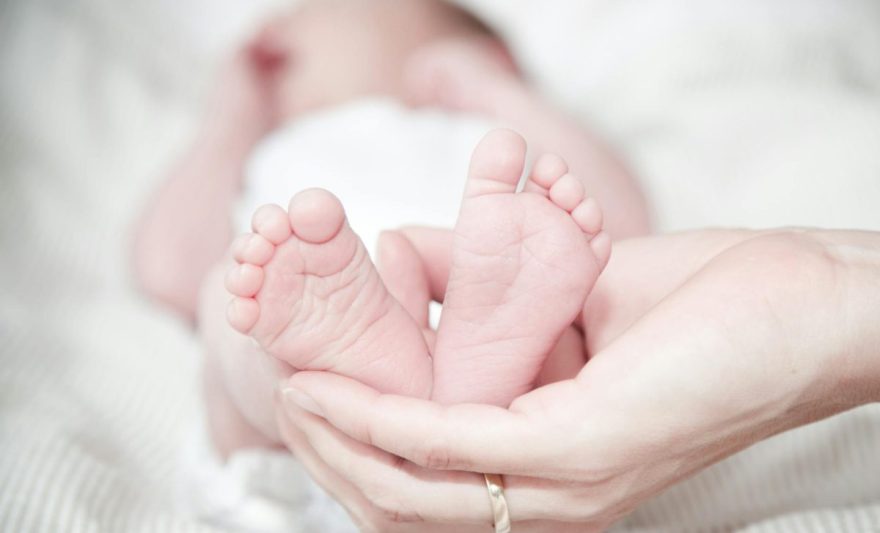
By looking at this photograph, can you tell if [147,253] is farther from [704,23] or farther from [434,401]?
[704,23]

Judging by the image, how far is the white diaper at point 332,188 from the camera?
34.0 inches

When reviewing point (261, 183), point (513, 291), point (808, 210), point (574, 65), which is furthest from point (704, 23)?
point (513, 291)

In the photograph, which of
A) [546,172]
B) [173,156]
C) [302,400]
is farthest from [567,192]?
[173,156]

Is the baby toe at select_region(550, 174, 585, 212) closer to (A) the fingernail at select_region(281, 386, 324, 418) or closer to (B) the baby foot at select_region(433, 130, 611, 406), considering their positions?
(B) the baby foot at select_region(433, 130, 611, 406)

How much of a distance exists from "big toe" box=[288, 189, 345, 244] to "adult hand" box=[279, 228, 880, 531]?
0.13 m

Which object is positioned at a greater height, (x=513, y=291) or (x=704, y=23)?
(x=704, y=23)

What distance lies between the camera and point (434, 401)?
0.66 meters

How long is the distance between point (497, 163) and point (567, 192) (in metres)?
0.06

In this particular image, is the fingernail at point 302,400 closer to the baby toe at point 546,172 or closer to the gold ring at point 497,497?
the gold ring at point 497,497

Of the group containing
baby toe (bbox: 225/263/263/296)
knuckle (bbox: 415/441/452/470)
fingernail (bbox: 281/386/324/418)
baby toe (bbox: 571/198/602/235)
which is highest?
baby toe (bbox: 571/198/602/235)

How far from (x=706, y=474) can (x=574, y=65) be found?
1000 mm

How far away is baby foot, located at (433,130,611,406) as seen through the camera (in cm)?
60

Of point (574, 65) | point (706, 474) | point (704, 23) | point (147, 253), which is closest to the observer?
point (706, 474)

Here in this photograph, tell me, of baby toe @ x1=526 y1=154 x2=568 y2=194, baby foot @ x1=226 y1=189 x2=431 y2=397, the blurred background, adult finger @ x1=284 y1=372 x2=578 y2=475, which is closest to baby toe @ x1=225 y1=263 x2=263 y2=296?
baby foot @ x1=226 y1=189 x2=431 y2=397
